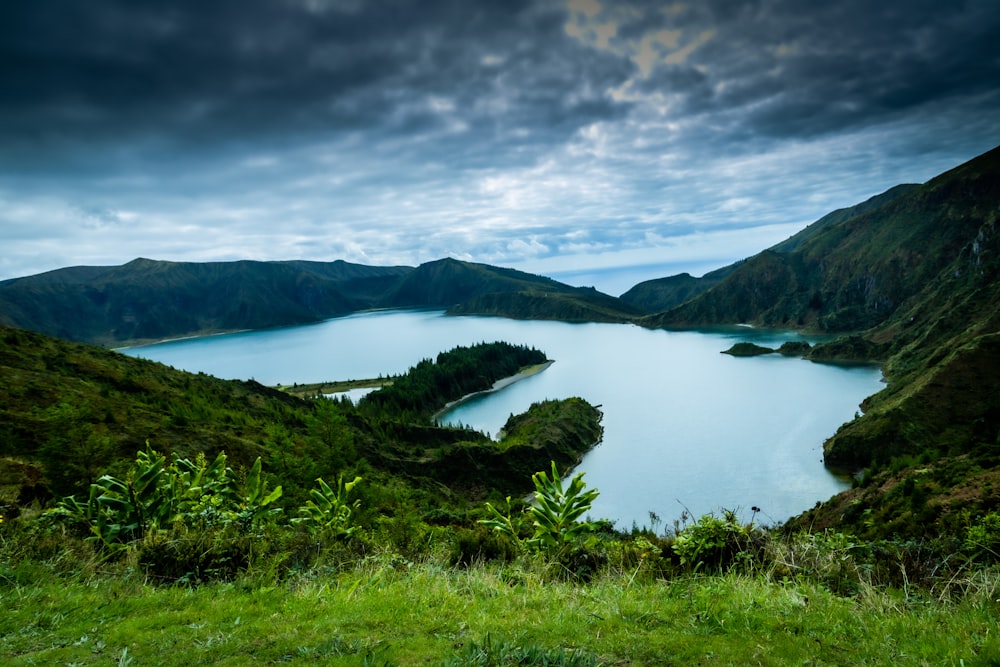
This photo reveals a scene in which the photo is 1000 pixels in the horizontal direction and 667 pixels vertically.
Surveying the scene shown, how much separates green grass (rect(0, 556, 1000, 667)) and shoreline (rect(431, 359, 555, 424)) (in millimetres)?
98591

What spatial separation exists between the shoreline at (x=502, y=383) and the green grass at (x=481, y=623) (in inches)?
3882

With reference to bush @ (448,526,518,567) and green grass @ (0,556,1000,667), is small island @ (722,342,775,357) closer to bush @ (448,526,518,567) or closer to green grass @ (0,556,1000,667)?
bush @ (448,526,518,567)

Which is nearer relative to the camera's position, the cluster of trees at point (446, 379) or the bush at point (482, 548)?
the bush at point (482, 548)

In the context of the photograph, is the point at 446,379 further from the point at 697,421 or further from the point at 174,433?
the point at 174,433

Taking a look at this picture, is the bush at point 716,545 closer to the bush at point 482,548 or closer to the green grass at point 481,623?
the green grass at point 481,623

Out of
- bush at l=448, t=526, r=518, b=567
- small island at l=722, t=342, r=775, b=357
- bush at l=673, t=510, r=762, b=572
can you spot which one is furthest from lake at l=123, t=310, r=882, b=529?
bush at l=448, t=526, r=518, b=567

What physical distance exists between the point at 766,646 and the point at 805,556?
12.3 feet

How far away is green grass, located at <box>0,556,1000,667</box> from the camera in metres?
4.59

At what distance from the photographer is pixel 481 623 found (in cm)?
551

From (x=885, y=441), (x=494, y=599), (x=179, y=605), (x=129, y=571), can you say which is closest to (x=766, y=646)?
(x=494, y=599)

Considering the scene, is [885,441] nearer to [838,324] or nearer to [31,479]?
[31,479]

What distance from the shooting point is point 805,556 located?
7.75 metres

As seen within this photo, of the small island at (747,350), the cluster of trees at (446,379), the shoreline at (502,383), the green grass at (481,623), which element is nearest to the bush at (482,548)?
the green grass at (481,623)

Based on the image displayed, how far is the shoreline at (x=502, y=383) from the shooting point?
11422 centimetres
